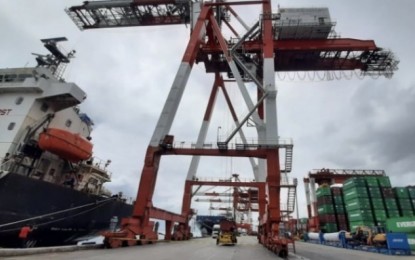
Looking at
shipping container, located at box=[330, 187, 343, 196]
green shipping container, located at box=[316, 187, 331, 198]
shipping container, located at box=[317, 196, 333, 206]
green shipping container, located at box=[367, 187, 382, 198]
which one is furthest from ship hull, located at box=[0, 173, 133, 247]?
shipping container, located at box=[330, 187, 343, 196]

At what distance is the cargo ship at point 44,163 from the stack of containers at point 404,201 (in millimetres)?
26388

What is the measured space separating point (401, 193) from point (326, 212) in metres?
8.11

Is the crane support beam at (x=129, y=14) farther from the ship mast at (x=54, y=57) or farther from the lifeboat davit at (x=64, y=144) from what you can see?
the lifeboat davit at (x=64, y=144)

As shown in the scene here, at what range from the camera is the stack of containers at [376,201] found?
24672mm

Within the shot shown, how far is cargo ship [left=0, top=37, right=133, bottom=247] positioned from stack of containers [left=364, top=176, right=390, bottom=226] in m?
23.6

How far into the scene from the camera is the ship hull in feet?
44.0

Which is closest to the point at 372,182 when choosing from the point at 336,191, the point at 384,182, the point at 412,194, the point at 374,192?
the point at 374,192

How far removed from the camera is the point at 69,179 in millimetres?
18578

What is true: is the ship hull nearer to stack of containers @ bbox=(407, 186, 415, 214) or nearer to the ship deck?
the ship deck

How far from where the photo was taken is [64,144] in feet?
53.9

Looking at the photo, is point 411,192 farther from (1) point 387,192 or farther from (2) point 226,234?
(2) point 226,234

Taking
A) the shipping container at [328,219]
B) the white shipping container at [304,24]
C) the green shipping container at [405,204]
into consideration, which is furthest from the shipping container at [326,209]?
the white shipping container at [304,24]

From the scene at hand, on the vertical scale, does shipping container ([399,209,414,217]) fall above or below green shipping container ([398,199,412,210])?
below

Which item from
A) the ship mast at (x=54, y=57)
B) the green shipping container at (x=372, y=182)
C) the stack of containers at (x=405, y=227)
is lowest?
the stack of containers at (x=405, y=227)
